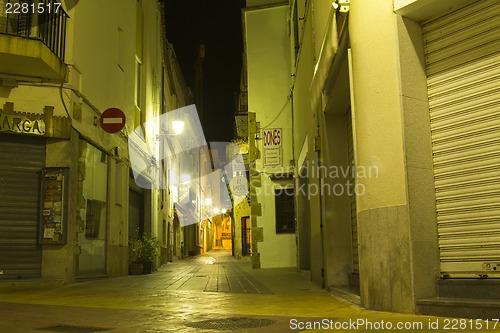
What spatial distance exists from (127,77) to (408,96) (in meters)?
12.4

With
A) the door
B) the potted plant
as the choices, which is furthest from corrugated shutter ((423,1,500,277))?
the potted plant

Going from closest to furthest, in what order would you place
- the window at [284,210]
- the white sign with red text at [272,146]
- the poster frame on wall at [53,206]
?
1. the poster frame on wall at [53,206]
2. the white sign with red text at [272,146]
3. the window at [284,210]

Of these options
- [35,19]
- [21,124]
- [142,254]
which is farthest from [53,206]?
[142,254]

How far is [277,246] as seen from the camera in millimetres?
19000

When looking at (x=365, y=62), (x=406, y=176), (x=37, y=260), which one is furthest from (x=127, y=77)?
(x=406, y=176)

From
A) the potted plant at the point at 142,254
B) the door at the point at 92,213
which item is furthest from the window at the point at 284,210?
the door at the point at 92,213

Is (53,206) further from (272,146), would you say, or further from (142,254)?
(272,146)

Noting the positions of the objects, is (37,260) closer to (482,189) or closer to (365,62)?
(365,62)

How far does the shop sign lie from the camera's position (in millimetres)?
10617

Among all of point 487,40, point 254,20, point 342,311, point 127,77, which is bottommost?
point 342,311

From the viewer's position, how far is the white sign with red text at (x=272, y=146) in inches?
749

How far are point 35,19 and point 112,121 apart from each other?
281cm

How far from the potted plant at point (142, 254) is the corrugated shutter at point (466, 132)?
38.9 feet

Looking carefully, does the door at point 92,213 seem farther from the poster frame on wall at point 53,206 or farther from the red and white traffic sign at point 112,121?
the poster frame on wall at point 53,206
